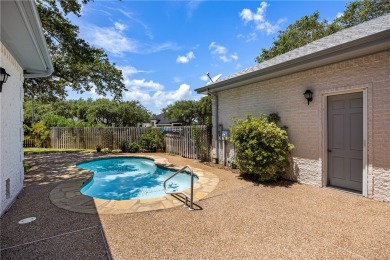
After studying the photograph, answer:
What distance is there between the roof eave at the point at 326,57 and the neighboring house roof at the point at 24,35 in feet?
18.6

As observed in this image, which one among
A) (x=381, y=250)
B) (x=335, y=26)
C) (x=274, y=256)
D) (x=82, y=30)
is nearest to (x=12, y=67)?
(x=82, y=30)

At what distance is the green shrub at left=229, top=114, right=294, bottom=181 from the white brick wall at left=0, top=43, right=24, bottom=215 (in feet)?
19.4

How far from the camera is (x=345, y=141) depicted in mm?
5184

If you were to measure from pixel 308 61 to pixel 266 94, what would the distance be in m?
1.90

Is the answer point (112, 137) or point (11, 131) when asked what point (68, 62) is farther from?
point (112, 137)

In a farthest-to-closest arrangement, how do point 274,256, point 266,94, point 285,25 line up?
point 285,25
point 266,94
point 274,256

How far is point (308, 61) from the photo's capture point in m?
5.17

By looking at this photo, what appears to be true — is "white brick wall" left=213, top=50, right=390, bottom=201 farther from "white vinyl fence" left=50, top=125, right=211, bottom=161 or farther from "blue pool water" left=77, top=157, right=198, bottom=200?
"white vinyl fence" left=50, top=125, right=211, bottom=161

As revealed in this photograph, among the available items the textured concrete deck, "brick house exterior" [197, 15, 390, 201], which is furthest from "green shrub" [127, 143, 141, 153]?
the textured concrete deck

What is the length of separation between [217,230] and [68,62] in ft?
33.6

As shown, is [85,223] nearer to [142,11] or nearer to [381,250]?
[381,250]

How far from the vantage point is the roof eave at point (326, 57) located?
13.1 ft

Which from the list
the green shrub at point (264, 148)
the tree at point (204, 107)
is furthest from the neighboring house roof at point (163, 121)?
the green shrub at point (264, 148)

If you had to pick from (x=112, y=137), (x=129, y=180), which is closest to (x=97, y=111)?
(x=112, y=137)
